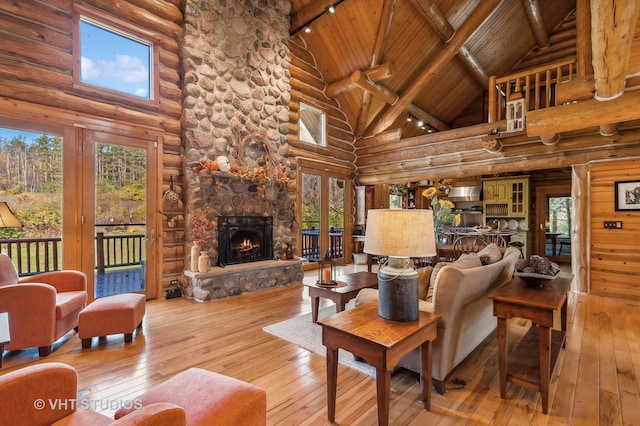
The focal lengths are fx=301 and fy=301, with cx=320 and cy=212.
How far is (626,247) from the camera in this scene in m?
4.96

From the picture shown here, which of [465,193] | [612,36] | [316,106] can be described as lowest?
[465,193]

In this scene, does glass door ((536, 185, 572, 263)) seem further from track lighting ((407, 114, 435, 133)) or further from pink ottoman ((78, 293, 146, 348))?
pink ottoman ((78, 293, 146, 348))

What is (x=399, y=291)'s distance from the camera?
198cm

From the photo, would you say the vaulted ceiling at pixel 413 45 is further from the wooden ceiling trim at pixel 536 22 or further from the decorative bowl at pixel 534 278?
the decorative bowl at pixel 534 278

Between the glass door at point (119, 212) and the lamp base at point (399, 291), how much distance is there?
401 cm

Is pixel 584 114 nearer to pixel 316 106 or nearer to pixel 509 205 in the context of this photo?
pixel 316 106

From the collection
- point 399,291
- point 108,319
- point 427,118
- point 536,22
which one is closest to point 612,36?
point 399,291

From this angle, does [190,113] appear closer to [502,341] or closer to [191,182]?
[191,182]

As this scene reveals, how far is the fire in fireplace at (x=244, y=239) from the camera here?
5122 millimetres

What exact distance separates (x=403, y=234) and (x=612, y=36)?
2.51m

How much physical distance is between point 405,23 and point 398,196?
578 centimetres

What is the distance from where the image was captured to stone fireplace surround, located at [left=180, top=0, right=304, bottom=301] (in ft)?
15.8

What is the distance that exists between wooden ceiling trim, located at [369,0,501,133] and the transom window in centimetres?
151

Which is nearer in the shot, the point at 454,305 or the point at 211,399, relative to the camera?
the point at 211,399
